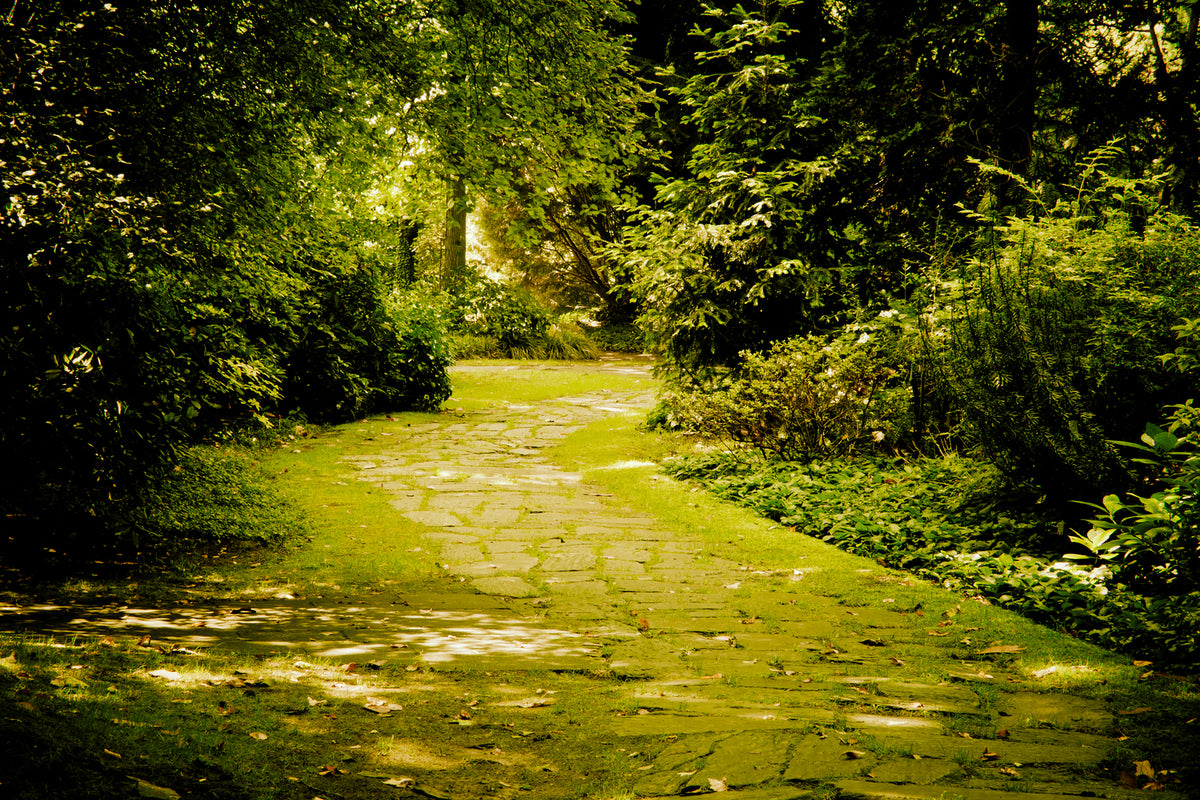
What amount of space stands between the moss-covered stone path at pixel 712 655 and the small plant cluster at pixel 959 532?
505mm

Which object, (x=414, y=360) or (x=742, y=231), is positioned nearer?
(x=742, y=231)

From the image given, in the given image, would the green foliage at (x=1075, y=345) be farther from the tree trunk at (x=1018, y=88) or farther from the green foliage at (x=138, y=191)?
the green foliage at (x=138, y=191)

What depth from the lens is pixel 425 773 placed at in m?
2.66

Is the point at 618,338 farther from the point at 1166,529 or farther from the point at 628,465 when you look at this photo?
the point at 1166,529

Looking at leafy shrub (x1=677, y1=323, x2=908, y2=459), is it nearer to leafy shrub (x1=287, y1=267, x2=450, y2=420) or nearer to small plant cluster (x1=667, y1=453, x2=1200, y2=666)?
small plant cluster (x1=667, y1=453, x2=1200, y2=666)

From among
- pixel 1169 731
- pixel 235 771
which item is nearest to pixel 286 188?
pixel 235 771

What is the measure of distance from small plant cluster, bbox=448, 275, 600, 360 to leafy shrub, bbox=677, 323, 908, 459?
1199cm

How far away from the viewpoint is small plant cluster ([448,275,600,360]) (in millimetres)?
20094

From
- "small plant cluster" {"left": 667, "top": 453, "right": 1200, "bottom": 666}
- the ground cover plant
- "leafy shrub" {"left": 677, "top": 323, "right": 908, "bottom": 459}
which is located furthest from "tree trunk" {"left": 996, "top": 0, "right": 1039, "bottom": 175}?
the ground cover plant

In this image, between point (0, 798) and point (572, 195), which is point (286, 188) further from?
point (572, 195)

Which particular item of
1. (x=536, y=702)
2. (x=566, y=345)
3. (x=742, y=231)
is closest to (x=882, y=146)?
(x=742, y=231)

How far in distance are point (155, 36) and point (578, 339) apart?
56.4 ft

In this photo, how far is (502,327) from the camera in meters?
20.5

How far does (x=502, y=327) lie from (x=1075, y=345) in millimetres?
15872
